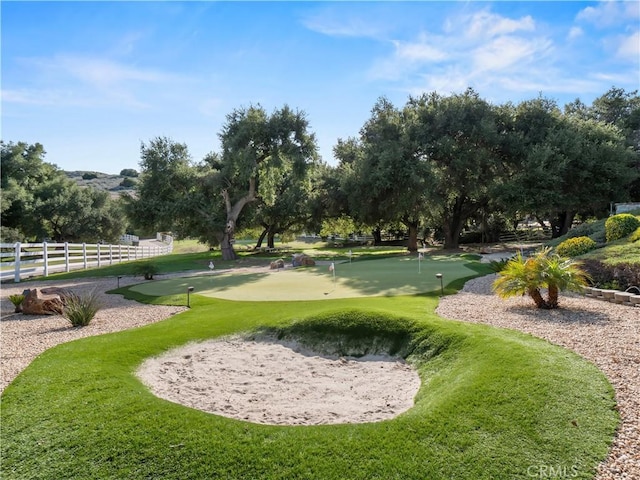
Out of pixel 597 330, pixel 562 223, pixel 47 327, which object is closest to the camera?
pixel 597 330

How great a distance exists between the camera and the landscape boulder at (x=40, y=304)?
10445mm

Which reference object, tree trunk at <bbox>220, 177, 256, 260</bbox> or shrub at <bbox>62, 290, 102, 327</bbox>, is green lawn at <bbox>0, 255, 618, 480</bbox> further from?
tree trunk at <bbox>220, 177, 256, 260</bbox>

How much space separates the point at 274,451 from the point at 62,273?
2125cm

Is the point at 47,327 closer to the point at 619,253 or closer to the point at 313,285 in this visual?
the point at 313,285

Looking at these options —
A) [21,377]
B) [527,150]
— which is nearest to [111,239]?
[527,150]

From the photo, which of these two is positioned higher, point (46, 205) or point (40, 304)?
point (46, 205)

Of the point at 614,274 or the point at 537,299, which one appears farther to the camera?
the point at 614,274

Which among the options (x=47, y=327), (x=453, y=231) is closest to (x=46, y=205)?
(x=47, y=327)

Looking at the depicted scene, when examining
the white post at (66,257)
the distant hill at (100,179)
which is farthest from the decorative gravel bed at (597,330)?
the distant hill at (100,179)

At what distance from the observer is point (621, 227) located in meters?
13.7

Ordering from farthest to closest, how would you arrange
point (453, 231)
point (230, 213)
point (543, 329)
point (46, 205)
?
1. point (46, 205)
2. point (453, 231)
3. point (230, 213)
4. point (543, 329)

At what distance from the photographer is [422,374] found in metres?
5.86

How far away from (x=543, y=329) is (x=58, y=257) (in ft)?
98.1

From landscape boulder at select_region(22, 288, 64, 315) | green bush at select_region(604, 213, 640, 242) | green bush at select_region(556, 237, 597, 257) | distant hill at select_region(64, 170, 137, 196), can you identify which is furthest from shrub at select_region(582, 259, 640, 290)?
distant hill at select_region(64, 170, 137, 196)
